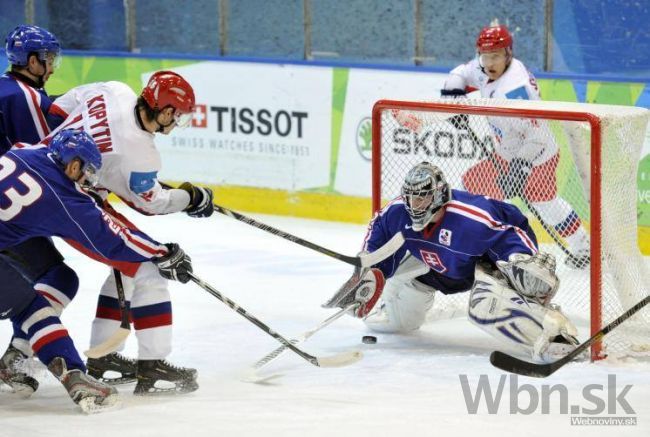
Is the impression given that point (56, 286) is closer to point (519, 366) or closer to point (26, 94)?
point (26, 94)

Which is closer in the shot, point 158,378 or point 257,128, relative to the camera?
point 158,378

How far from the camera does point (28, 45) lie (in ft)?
14.8

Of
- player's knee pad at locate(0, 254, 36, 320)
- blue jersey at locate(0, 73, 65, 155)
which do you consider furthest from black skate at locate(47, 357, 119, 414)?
blue jersey at locate(0, 73, 65, 155)

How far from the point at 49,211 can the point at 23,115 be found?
2.87ft

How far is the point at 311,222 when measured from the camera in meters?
7.06

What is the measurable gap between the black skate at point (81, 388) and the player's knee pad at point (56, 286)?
1.44 ft

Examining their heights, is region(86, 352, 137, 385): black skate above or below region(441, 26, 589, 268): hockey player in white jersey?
below

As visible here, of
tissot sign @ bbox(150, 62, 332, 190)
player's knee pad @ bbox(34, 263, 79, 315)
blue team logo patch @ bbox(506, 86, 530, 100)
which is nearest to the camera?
player's knee pad @ bbox(34, 263, 79, 315)

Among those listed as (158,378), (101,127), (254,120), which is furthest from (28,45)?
(254,120)

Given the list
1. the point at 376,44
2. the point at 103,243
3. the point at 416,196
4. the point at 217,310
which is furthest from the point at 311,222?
the point at 103,243

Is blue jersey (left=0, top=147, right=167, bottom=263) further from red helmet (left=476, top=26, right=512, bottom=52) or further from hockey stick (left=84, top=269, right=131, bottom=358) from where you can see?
red helmet (left=476, top=26, right=512, bottom=52)

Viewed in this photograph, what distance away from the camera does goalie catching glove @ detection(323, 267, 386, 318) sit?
14.6 ft

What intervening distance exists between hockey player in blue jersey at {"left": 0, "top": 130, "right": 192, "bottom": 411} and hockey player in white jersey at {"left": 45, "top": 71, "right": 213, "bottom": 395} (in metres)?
0.18
